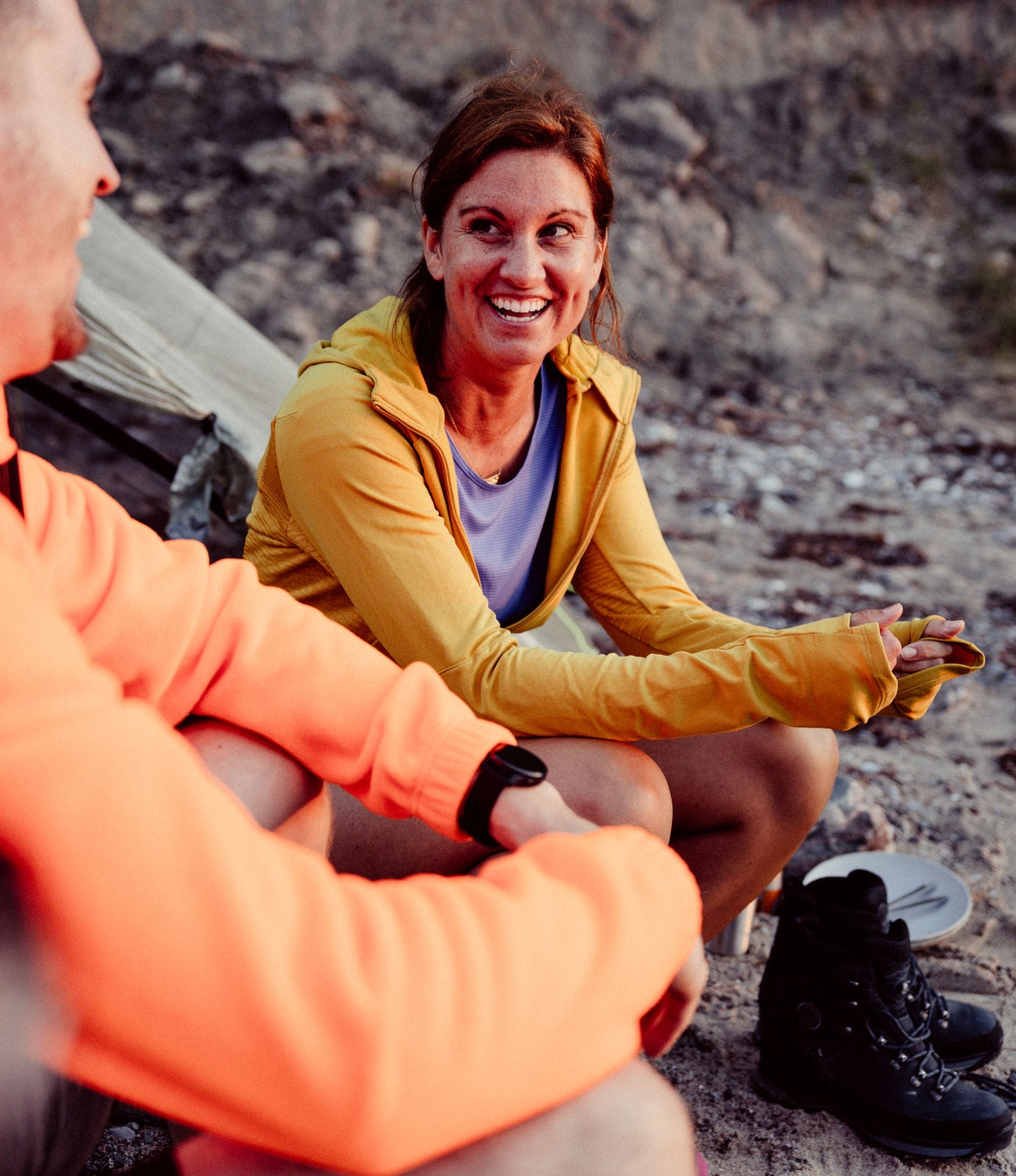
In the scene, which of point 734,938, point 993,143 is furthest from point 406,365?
point 993,143

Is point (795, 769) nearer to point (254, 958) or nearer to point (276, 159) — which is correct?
point (254, 958)

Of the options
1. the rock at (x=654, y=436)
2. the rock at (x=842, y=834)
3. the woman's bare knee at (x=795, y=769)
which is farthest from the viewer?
the rock at (x=654, y=436)

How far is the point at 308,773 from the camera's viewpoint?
1.29 meters

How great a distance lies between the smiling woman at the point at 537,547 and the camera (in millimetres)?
1659

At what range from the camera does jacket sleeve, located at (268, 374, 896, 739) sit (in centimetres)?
165

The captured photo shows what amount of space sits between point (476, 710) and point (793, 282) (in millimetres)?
6312

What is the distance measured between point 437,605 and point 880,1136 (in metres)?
1.10

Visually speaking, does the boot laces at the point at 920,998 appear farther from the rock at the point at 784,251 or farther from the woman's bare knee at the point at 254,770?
the rock at the point at 784,251

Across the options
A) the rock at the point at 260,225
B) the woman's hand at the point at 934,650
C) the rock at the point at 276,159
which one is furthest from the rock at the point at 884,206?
the woman's hand at the point at 934,650

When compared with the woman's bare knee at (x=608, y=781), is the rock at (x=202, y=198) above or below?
below

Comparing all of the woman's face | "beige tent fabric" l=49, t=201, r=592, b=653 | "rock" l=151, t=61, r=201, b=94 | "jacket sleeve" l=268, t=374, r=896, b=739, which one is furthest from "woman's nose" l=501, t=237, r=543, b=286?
"rock" l=151, t=61, r=201, b=94

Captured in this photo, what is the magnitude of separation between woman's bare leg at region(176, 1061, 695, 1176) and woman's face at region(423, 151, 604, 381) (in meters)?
1.32

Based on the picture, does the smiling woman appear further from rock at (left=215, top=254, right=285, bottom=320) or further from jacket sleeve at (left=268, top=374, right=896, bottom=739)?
rock at (left=215, top=254, right=285, bottom=320)

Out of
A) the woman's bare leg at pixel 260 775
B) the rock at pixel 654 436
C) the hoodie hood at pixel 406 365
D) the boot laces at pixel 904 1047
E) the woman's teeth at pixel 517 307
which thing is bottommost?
the rock at pixel 654 436
